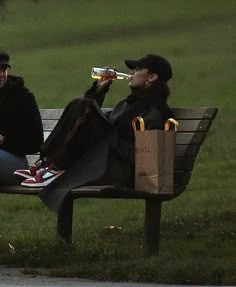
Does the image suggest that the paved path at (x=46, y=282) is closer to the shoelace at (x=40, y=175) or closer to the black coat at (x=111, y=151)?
the black coat at (x=111, y=151)

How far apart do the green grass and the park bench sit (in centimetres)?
19

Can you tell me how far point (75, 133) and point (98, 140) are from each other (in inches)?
7.2

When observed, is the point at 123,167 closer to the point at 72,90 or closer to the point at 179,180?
the point at 179,180

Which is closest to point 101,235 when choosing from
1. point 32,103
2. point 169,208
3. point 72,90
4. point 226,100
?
point 32,103

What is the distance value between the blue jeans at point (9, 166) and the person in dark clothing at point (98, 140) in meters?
0.30

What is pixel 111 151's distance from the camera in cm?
779

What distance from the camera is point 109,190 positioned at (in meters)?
7.49

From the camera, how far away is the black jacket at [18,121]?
8500 mm

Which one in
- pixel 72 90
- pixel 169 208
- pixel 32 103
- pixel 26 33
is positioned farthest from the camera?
pixel 26 33

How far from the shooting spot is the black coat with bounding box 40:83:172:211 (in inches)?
304

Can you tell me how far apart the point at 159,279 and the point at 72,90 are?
1973 cm

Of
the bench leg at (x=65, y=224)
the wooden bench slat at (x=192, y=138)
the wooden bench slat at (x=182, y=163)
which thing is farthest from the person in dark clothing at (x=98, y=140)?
the bench leg at (x=65, y=224)

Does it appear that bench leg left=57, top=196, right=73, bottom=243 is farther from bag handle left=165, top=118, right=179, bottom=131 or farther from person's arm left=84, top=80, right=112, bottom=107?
bag handle left=165, top=118, right=179, bottom=131

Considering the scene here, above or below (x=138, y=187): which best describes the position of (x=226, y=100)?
above
